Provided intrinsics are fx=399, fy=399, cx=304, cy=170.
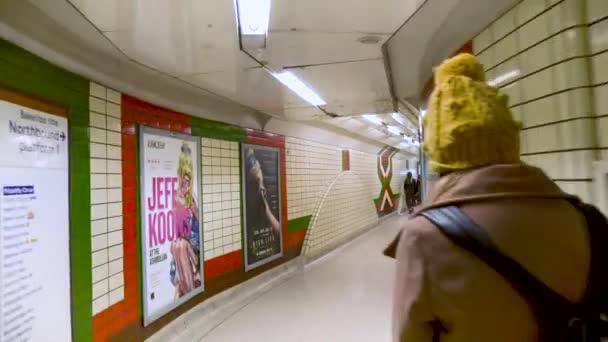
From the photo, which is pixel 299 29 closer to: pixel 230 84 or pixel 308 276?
pixel 230 84

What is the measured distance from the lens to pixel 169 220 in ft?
12.6

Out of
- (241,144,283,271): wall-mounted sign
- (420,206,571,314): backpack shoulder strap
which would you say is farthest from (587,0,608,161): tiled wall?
(241,144,283,271): wall-mounted sign

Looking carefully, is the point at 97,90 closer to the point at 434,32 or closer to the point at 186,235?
the point at 186,235

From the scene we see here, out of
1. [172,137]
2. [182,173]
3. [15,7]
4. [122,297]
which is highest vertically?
[15,7]

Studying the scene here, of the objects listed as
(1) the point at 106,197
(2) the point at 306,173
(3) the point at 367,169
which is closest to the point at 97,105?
(1) the point at 106,197

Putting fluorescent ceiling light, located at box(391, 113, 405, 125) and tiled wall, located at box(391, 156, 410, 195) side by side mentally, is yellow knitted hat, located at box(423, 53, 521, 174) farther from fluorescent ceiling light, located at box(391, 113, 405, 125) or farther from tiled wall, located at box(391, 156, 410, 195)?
tiled wall, located at box(391, 156, 410, 195)

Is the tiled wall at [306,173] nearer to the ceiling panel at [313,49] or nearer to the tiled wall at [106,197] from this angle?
the ceiling panel at [313,49]

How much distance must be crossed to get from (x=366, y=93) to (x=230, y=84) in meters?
1.71

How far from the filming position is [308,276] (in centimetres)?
607

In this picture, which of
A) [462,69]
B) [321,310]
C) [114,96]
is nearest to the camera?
[462,69]

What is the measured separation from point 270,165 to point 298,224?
1400mm

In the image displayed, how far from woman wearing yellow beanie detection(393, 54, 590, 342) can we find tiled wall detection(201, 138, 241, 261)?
12.2ft

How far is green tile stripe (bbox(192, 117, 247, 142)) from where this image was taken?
439cm

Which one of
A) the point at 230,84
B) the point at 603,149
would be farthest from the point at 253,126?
the point at 603,149
